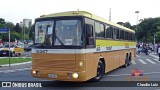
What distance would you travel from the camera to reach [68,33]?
449 inches

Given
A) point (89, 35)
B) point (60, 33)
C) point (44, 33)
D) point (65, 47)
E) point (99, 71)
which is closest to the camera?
point (65, 47)

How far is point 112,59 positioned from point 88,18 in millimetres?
4699

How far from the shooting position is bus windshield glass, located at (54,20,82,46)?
11.4 m

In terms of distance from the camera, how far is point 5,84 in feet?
41.7

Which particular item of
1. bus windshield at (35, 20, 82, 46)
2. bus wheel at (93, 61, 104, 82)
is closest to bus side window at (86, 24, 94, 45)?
bus windshield at (35, 20, 82, 46)

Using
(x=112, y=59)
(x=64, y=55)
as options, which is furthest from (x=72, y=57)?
(x=112, y=59)

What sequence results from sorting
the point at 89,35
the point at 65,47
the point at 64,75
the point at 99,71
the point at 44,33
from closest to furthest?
the point at 64,75
the point at 65,47
the point at 44,33
the point at 89,35
the point at 99,71

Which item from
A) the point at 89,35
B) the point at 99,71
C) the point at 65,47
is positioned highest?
the point at 89,35

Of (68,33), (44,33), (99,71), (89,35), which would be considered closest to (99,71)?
(99,71)

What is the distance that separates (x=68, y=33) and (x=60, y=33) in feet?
1.10

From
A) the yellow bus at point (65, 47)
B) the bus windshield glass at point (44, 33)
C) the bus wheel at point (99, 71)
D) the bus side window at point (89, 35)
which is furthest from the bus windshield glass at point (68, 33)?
the bus wheel at point (99, 71)

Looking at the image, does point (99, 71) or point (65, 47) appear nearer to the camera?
Answer: point (65, 47)

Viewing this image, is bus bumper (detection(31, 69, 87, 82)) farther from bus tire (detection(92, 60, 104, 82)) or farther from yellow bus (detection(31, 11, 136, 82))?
bus tire (detection(92, 60, 104, 82))

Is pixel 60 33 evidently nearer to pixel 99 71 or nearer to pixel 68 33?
pixel 68 33
